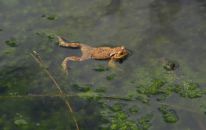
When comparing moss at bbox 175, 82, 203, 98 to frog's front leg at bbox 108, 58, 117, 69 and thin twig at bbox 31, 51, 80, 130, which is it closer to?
frog's front leg at bbox 108, 58, 117, 69

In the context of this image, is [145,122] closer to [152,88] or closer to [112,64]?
[152,88]

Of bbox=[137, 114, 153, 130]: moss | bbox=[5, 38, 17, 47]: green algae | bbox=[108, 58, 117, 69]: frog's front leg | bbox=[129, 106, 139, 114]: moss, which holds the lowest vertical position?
bbox=[137, 114, 153, 130]: moss

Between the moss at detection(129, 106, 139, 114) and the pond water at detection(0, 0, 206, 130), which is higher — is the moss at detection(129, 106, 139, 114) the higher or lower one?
the lower one

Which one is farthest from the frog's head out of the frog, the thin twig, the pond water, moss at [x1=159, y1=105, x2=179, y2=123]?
moss at [x1=159, y1=105, x2=179, y2=123]

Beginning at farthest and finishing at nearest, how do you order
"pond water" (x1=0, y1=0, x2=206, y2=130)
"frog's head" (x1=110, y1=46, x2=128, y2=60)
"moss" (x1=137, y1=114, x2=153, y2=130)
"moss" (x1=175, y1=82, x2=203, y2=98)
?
"frog's head" (x1=110, y1=46, x2=128, y2=60) → "moss" (x1=175, y1=82, x2=203, y2=98) → "pond water" (x1=0, y1=0, x2=206, y2=130) → "moss" (x1=137, y1=114, x2=153, y2=130)

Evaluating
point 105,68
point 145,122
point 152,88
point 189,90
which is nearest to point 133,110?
point 145,122

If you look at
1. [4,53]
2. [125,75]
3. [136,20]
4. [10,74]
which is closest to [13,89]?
[10,74]

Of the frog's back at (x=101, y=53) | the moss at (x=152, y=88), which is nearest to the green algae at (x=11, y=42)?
the frog's back at (x=101, y=53)
